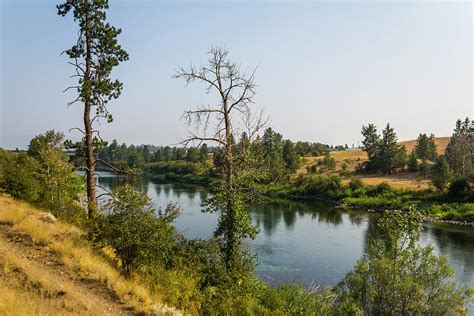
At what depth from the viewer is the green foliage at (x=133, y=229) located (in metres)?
11.1

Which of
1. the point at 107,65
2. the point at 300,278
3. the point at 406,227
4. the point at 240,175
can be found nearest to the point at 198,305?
the point at 240,175

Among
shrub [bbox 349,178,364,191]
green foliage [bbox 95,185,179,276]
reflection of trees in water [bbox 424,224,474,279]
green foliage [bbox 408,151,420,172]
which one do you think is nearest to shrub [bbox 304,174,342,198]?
shrub [bbox 349,178,364,191]

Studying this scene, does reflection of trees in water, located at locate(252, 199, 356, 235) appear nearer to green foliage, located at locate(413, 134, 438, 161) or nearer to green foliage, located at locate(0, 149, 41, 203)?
green foliage, located at locate(0, 149, 41, 203)

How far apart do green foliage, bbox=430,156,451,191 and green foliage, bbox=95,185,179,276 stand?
50.7 metres

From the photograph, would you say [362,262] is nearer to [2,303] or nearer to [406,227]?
[406,227]

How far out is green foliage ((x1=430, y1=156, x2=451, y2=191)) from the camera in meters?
51.8

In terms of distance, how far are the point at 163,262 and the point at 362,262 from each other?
8.66 m

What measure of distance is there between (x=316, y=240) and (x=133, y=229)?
26189 millimetres

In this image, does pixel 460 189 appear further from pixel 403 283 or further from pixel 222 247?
pixel 222 247

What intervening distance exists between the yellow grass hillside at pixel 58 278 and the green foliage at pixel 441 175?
5097 centimetres

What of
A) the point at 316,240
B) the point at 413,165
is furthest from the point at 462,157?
the point at 316,240

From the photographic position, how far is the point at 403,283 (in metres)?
14.4

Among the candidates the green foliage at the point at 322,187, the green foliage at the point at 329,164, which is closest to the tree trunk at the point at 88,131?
the green foliage at the point at 322,187

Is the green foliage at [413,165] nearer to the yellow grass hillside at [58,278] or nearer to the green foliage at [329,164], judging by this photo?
the green foliage at [329,164]
